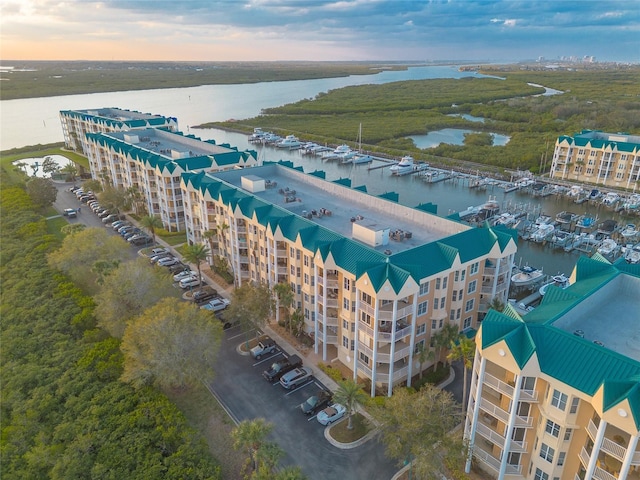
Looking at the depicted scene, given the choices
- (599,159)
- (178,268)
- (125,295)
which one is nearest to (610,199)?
(599,159)

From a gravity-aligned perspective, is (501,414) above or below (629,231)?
above

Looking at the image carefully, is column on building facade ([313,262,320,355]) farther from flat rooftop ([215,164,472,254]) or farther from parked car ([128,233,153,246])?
parked car ([128,233,153,246])

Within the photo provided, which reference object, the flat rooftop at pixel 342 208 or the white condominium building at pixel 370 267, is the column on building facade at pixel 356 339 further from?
the flat rooftop at pixel 342 208

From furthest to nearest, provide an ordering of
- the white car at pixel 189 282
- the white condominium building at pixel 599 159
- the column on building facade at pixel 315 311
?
the white condominium building at pixel 599 159
the white car at pixel 189 282
the column on building facade at pixel 315 311

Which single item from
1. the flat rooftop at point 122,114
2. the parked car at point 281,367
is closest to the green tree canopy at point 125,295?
the parked car at point 281,367

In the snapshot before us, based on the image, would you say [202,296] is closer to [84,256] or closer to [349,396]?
[84,256]

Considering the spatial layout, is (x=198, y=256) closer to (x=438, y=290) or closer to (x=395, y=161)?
(x=438, y=290)

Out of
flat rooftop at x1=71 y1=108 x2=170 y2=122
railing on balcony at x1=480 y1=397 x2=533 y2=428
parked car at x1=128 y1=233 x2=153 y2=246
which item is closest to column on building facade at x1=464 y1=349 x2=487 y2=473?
railing on balcony at x1=480 y1=397 x2=533 y2=428
